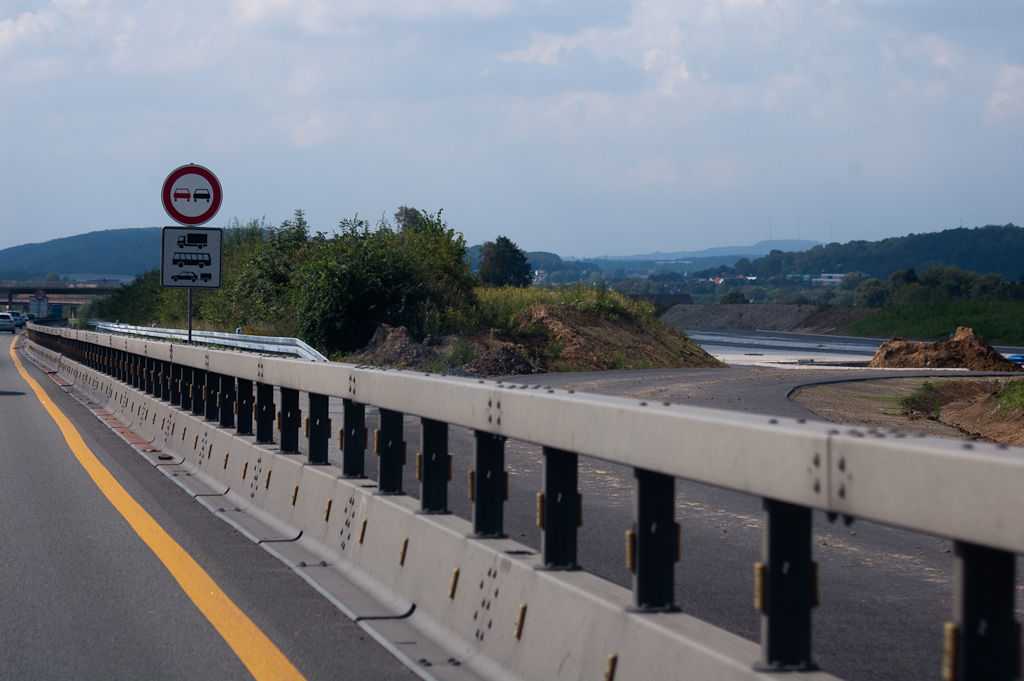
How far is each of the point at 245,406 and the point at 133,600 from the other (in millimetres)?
3191

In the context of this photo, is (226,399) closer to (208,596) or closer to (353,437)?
(353,437)

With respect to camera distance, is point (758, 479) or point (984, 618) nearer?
point (984, 618)

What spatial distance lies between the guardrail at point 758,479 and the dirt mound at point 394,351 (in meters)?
22.1

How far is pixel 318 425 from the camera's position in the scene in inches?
274

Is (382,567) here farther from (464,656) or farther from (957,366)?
(957,366)

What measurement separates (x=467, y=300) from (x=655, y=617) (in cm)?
3198

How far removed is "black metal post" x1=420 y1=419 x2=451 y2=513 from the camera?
5238 millimetres

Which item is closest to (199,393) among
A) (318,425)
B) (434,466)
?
(318,425)

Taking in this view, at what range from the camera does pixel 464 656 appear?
4.55 m

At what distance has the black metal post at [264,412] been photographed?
26.8 ft

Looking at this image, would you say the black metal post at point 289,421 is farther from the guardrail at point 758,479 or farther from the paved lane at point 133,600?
the guardrail at point 758,479

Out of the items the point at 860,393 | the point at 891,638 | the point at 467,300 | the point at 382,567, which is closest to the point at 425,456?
the point at 382,567

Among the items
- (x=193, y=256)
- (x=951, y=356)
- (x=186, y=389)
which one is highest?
(x=193, y=256)

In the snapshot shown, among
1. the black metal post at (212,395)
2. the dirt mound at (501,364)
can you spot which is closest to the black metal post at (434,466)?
the black metal post at (212,395)
